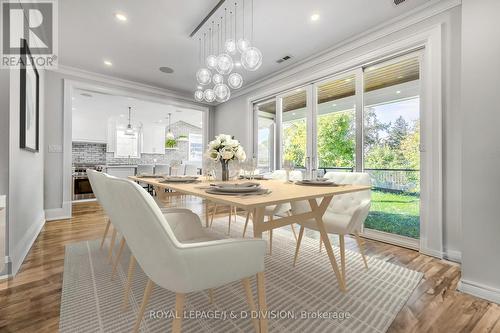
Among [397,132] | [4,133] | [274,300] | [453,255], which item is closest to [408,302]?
[274,300]

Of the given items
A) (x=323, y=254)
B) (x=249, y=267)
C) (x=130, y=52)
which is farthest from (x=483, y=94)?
(x=130, y=52)

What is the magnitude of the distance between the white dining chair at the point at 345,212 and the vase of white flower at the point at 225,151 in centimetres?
72

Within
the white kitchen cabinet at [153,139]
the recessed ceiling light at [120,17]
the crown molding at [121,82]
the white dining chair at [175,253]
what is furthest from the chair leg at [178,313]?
the white kitchen cabinet at [153,139]

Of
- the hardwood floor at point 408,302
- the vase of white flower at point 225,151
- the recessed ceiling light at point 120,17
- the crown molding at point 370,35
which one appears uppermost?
the recessed ceiling light at point 120,17

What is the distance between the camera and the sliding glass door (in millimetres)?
2502

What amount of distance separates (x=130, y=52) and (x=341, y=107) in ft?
10.4

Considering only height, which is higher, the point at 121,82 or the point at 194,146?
the point at 121,82

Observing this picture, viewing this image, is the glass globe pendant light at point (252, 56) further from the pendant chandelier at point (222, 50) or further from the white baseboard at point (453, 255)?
the white baseboard at point (453, 255)

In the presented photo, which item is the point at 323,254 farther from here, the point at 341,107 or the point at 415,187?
the point at 341,107

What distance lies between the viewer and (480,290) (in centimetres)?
148

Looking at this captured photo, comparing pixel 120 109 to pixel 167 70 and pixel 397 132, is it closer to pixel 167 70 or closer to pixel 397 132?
pixel 167 70

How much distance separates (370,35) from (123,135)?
772cm

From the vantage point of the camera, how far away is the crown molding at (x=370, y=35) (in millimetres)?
2158

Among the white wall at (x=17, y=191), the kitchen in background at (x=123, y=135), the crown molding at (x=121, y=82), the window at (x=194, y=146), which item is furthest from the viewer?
the window at (x=194, y=146)
